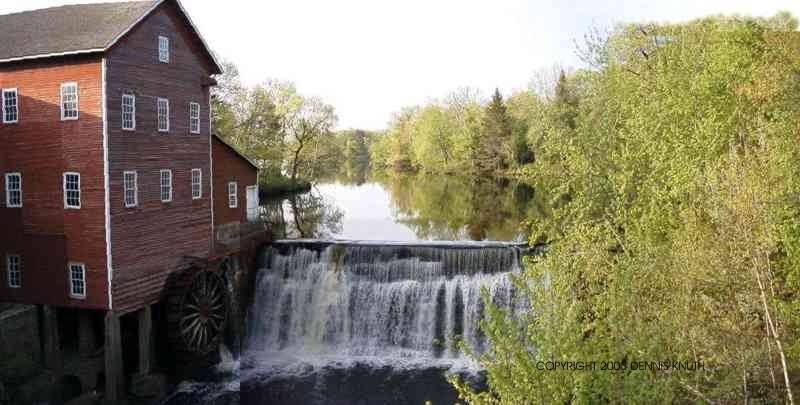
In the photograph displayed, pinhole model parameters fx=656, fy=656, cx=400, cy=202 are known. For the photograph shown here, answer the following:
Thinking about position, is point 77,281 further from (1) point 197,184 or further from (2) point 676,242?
(2) point 676,242

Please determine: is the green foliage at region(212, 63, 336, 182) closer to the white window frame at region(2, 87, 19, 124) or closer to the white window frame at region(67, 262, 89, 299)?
the white window frame at region(2, 87, 19, 124)

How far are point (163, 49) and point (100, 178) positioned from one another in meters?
4.94

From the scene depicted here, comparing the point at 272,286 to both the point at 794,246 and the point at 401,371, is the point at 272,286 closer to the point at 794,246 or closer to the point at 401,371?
the point at 401,371

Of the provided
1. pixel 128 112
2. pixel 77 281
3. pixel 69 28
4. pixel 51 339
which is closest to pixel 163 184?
pixel 128 112

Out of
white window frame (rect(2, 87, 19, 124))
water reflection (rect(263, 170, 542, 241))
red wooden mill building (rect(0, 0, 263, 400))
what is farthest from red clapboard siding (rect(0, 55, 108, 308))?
water reflection (rect(263, 170, 542, 241))

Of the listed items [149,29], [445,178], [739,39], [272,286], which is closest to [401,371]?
[272,286]

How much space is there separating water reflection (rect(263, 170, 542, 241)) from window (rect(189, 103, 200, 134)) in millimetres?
12386

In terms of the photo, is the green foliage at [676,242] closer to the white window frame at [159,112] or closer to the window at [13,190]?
the white window frame at [159,112]

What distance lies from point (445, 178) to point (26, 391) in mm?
63634

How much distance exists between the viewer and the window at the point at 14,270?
1891 centimetres

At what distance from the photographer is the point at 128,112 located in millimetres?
18656

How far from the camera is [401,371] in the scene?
70.9ft

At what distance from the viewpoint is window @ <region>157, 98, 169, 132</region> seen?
20.2 m

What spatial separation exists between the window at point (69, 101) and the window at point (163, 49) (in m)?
2.97
